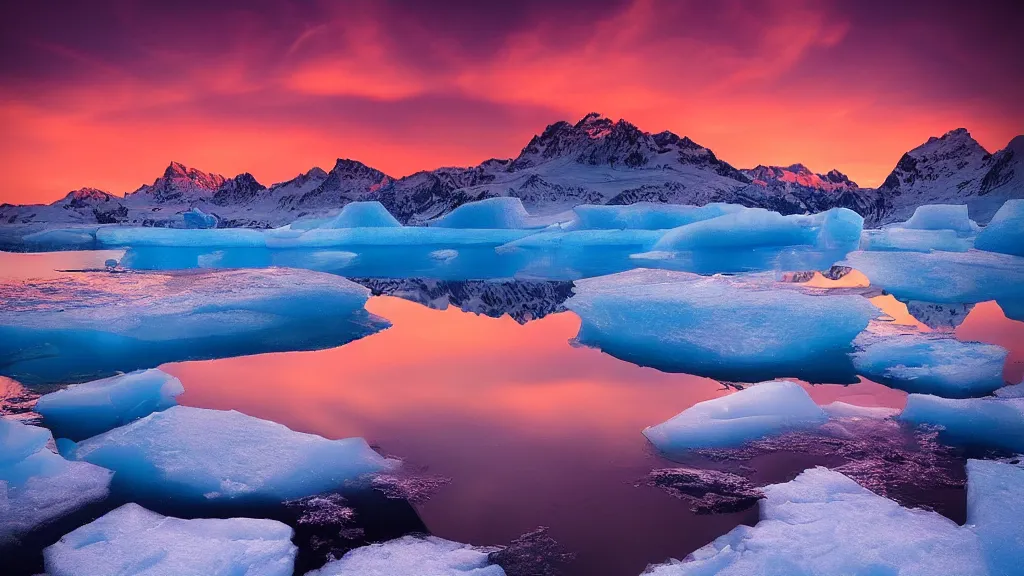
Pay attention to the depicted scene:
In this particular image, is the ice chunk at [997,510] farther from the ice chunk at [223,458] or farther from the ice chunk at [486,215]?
the ice chunk at [486,215]

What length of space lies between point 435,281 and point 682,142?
367 feet

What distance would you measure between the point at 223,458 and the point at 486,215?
69.0 ft

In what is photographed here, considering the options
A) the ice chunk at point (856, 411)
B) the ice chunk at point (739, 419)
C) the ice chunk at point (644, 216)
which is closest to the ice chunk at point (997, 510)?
the ice chunk at point (856, 411)

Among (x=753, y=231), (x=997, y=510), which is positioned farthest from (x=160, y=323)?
(x=753, y=231)

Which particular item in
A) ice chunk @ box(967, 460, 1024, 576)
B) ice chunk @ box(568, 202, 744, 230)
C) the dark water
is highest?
ice chunk @ box(568, 202, 744, 230)

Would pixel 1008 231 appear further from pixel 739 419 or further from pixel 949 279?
pixel 739 419

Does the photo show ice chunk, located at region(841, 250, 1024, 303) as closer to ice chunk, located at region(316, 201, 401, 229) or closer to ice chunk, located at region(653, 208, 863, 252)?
ice chunk, located at region(653, 208, 863, 252)

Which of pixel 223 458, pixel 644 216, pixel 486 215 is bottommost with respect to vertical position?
pixel 223 458

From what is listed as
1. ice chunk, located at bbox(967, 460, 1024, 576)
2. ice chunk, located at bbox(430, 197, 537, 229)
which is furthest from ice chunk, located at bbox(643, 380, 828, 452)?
ice chunk, located at bbox(430, 197, 537, 229)

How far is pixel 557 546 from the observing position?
216 cm

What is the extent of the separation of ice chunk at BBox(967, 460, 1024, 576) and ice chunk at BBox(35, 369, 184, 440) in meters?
4.11

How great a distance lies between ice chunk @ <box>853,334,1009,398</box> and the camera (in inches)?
159

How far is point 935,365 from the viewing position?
434 centimetres

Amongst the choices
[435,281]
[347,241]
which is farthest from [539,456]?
[347,241]
